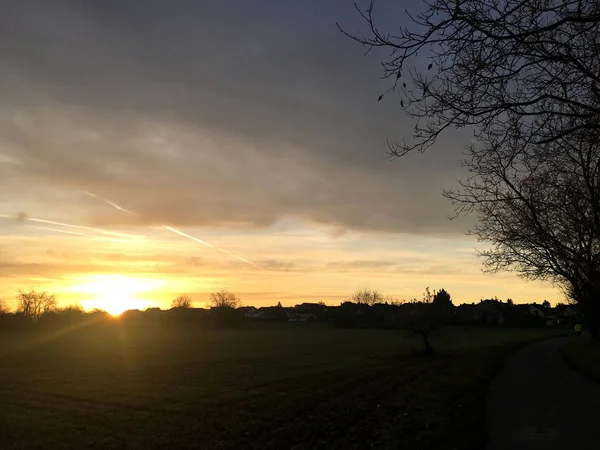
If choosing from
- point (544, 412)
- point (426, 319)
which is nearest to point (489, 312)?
point (426, 319)

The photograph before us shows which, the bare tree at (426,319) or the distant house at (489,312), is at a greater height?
the distant house at (489,312)

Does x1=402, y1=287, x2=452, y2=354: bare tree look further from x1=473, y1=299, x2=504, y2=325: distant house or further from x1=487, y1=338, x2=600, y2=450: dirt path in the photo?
x1=473, y1=299, x2=504, y2=325: distant house

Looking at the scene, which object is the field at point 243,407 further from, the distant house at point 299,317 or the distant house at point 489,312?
the distant house at point 299,317

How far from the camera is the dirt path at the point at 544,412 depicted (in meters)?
9.33

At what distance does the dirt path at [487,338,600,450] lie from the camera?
933 cm

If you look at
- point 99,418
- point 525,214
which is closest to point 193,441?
point 99,418

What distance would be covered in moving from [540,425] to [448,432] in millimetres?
2072

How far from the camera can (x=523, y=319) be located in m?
124

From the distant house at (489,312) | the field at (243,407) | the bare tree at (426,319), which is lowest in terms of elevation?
the field at (243,407)

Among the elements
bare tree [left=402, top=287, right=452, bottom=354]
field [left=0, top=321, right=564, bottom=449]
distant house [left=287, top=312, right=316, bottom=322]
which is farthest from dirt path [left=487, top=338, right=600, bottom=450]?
distant house [left=287, top=312, right=316, bottom=322]

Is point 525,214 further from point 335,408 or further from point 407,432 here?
point 407,432

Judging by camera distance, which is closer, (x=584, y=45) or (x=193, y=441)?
(x=584, y=45)

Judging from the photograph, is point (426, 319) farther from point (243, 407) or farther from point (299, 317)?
point (299, 317)

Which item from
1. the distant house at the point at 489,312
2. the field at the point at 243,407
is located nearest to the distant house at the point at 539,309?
the distant house at the point at 489,312
